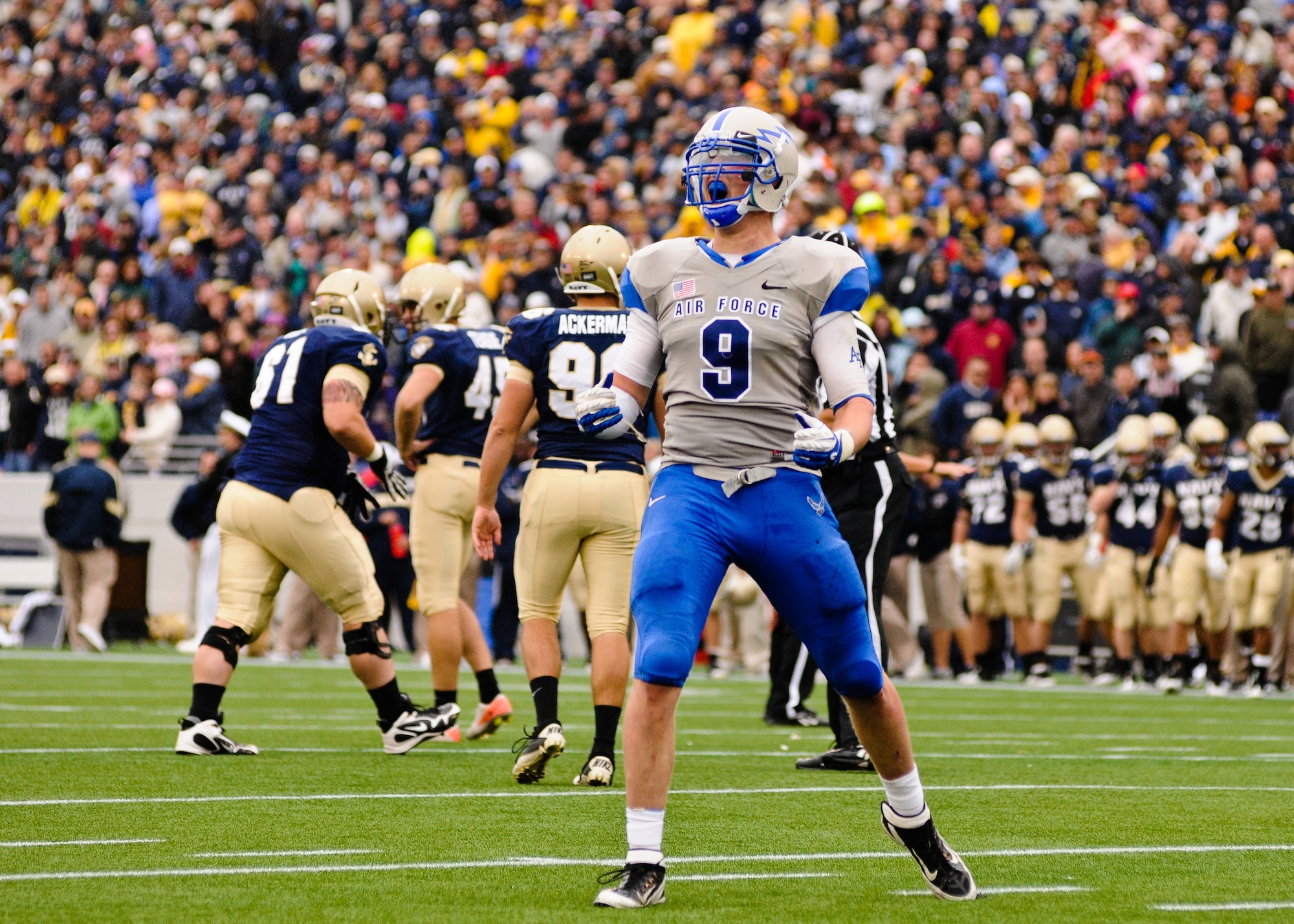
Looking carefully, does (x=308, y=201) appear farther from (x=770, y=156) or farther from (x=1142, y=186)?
(x=770, y=156)

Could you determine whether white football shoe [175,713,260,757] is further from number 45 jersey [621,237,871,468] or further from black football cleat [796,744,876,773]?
number 45 jersey [621,237,871,468]

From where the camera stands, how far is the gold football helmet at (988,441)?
15633 millimetres

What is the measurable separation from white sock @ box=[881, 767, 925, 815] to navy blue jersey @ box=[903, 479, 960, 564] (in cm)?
1106

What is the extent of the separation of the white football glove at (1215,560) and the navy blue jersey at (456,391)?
7.21 meters

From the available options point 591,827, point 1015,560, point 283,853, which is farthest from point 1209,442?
point 283,853

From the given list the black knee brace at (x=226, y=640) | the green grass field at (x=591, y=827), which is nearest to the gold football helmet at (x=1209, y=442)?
the green grass field at (x=591, y=827)

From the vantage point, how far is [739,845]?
17.3 feet

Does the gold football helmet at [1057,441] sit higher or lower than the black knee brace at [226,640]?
higher

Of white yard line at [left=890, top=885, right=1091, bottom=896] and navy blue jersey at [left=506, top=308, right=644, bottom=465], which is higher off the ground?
navy blue jersey at [left=506, top=308, right=644, bottom=465]

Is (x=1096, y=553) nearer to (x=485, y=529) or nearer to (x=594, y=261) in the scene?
(x=594, y=261)

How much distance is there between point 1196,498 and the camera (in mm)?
14398

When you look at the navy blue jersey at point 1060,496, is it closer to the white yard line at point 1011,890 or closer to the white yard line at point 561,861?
the white yard line at point 561,861

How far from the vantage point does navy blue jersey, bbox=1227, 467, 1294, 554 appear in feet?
45.2

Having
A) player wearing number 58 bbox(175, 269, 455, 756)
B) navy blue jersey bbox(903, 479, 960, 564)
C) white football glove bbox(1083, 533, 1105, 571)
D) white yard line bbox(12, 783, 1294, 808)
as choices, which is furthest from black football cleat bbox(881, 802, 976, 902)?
navy blue jersey bbox(903, 479, 960, 564)
